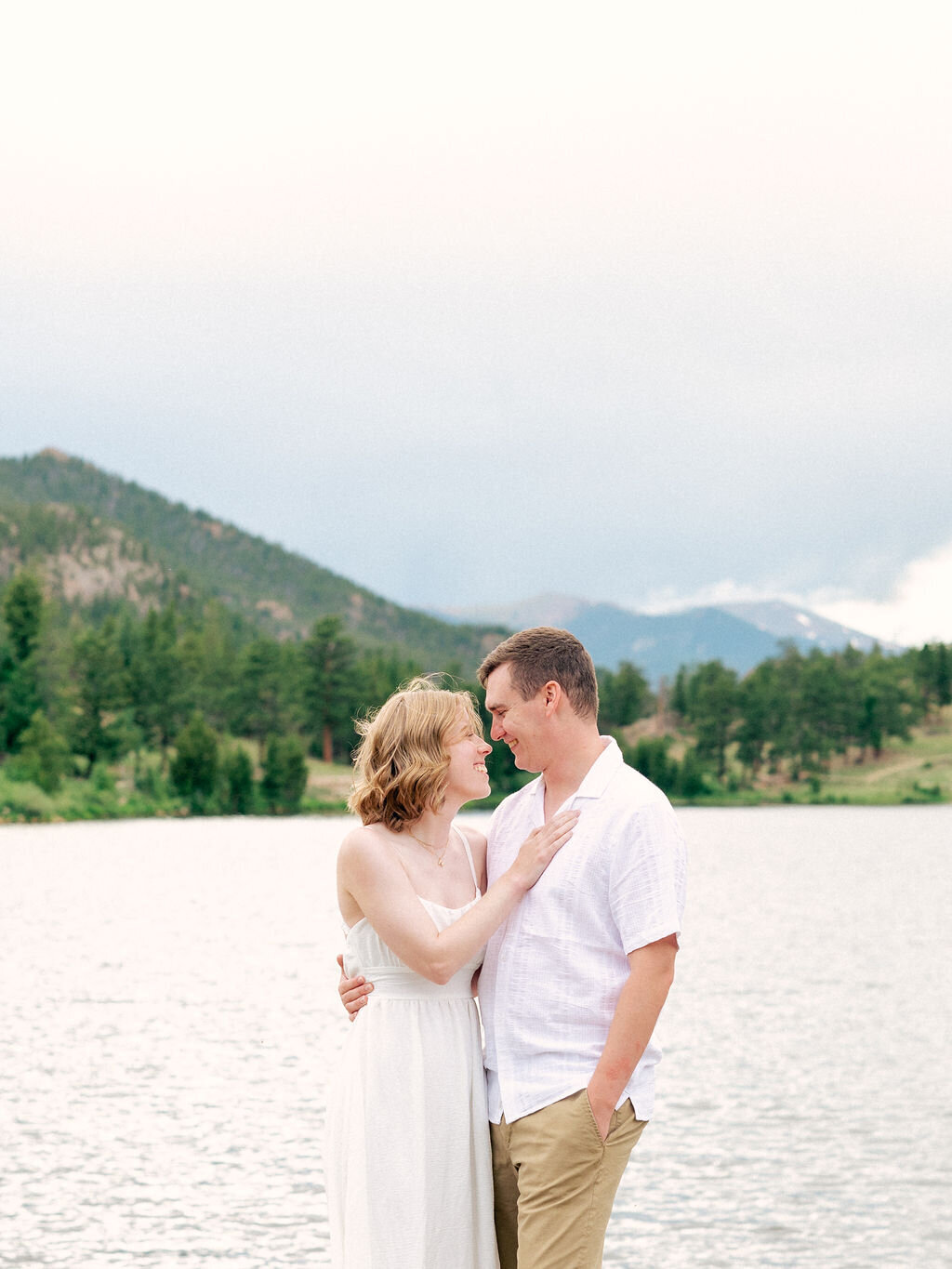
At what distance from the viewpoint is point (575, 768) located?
3922 mm

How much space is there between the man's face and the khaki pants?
919 mm

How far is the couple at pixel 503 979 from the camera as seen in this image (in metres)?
3.65

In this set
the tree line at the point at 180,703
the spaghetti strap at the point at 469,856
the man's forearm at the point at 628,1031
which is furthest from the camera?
the tree line at the point at 180,703

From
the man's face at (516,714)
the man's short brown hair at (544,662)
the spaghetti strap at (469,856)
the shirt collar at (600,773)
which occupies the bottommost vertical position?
the spaghetti strap at (469,856)

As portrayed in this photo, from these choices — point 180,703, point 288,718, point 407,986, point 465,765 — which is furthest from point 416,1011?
point 288,718

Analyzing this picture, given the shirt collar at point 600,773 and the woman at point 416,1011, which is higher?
the shirt collar at point 600,773

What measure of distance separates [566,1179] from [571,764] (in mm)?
1077

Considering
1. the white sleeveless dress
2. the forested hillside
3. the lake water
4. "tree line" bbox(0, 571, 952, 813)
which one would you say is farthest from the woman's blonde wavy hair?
"tree line" bbox(0, 571, 952, 813)

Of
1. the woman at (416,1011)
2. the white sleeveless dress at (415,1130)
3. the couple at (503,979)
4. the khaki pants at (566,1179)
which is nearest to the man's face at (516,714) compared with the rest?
the couple at (503,979)

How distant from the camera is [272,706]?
11944 centimetres

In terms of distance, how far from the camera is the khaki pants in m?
3.63

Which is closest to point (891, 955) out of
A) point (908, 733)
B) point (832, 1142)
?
point (832, 1142)

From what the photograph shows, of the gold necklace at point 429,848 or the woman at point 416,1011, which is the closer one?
the woman at point 416,1011

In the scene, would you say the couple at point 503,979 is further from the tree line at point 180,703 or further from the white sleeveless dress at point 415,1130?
the tree line at point 180,703
